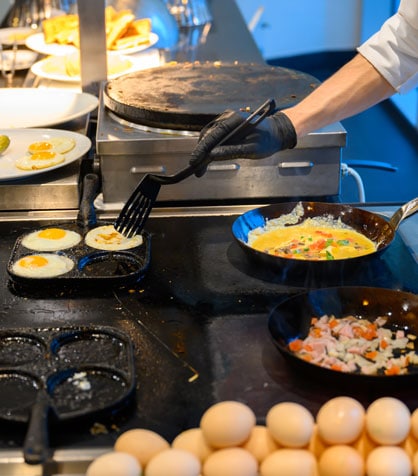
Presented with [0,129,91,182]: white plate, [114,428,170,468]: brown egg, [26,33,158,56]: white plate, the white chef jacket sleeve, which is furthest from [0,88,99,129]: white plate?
[114,428,170,468]: brown egg

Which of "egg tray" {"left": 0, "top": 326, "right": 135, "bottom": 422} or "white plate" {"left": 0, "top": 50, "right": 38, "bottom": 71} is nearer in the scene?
"egg tray" {"left": 0, "top": 326, "right": 135, "bottom": 422}

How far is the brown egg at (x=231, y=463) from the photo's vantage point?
104 cm

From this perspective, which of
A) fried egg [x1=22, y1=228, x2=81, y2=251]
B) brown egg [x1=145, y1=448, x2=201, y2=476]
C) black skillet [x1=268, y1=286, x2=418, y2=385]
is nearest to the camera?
brown egg [x1=145, y1=448, x2=201, y2=476]

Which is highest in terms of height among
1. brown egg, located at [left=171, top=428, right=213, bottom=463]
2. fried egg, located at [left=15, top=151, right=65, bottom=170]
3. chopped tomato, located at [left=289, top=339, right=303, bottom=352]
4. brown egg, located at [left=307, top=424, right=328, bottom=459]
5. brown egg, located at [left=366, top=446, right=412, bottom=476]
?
brown egg, located at [left=366, top=446, right=412, bottom=476]

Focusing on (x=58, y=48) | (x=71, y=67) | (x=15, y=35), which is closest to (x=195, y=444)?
(x=71, y=67)

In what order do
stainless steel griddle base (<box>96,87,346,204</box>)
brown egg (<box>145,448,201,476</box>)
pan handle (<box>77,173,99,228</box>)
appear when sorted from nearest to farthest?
brown egg (<box>145,448,201,476</box>) → pan handle (<box>77,173,99,228</box>) → stainless steel griddle base (<box>96,87,346,204</box>)

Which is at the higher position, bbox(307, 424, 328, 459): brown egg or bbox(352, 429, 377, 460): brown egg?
bbox(352, 429, 377, 460): brown egg

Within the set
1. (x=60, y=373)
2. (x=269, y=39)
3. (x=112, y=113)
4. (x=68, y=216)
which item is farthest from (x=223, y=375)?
(x=269, y=39)

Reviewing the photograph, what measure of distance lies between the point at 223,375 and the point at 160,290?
34cm

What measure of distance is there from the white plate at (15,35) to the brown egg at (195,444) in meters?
2.83

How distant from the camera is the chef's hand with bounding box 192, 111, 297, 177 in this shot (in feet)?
5.44

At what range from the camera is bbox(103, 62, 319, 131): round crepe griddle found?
2045mm

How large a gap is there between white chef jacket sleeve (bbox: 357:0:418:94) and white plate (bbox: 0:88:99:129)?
96 centimetres

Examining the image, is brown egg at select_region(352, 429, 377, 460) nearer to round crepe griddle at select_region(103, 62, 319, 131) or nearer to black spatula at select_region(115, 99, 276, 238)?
black spatula at select_region(115, 99, 276, 238)
